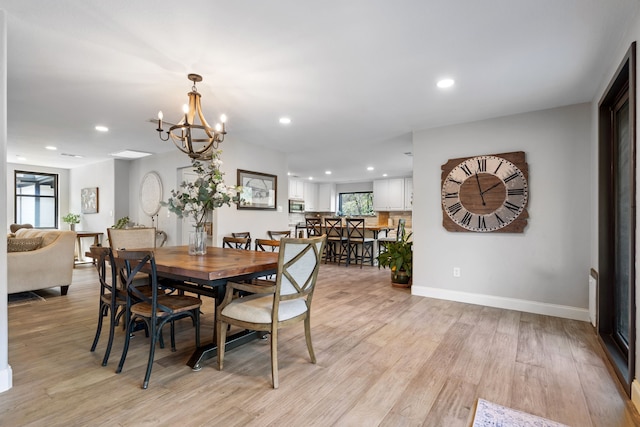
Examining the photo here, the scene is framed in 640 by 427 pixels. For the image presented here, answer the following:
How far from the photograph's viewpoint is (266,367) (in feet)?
7.27

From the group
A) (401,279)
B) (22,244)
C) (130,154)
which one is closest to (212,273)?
(401,279)

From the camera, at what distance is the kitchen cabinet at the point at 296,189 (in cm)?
920

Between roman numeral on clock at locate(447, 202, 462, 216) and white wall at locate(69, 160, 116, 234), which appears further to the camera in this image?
white wall at locate(69, 160, 116, 234)

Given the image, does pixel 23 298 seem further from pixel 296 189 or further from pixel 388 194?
pixel 388 194

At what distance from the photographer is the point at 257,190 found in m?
5.27

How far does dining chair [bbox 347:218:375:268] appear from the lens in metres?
6.59

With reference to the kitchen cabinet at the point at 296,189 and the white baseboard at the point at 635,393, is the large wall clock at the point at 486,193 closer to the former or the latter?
the white baseboard at the point at 635,393

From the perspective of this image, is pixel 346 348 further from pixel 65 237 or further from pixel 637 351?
pixel 65 237

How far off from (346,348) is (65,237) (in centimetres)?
403

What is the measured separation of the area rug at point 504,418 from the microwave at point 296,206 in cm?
780

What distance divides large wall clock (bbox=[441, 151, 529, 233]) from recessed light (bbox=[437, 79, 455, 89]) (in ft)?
4.25

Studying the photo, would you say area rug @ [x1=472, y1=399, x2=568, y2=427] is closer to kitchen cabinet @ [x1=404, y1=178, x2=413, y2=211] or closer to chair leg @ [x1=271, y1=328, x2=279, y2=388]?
chair leg @ [x1=271, y1=328, x2=279, y2=388]

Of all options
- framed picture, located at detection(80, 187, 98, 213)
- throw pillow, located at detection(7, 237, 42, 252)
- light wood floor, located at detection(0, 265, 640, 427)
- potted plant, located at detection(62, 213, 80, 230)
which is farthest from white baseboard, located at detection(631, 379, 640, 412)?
potted plant, located at detection(62, 213, 80, 230)

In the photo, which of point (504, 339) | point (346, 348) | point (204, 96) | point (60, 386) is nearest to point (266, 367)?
point (346, 348)
